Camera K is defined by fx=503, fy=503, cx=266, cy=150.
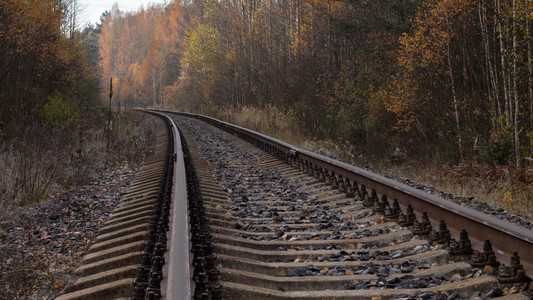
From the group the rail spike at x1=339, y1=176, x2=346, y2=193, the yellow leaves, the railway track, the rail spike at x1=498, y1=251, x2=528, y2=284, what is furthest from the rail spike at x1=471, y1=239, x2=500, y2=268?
the rail spike at x1=339, y1=176, x2=346, y2=193

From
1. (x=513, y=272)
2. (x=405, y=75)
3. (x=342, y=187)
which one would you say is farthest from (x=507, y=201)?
(x=405, y=75)

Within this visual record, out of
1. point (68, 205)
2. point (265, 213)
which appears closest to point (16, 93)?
point (68, 205)

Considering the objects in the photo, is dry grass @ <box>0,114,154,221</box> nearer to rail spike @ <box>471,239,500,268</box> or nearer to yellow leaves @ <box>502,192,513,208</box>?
rail spike @ <box>471,239,500,268</box>

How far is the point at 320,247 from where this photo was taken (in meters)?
4.51

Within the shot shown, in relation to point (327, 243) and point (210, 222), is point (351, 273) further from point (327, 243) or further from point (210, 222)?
point (210, 222)

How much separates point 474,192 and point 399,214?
264 cm

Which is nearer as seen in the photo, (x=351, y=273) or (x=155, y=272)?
(x=155, y=272)

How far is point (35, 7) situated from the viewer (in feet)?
48.5

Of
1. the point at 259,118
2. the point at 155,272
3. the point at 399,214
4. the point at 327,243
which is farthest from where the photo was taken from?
the point at 259,118

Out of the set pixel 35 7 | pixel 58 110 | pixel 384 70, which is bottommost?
pixel 58 110

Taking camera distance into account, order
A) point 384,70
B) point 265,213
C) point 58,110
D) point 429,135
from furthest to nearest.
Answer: point 384,70
point 58,110
point 429,135
point 265,213

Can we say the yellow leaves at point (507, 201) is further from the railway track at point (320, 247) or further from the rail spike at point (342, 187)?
the rail spike at point (342, 187)

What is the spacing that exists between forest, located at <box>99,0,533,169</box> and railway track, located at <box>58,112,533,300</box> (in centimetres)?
370

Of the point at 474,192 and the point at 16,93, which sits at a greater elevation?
the point at 16,93
